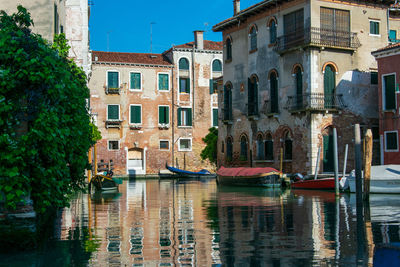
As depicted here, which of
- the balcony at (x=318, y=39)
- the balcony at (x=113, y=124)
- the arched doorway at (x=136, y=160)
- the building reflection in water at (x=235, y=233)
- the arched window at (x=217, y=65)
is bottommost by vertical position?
the building reflection in water at (x=235, y=233)

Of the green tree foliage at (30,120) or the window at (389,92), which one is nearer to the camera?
the green tree foliage at (30,120)

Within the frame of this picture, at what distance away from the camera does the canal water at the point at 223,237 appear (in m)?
7.49

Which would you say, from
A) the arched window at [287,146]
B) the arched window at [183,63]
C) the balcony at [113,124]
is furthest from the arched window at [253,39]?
the balcony at [113,124]

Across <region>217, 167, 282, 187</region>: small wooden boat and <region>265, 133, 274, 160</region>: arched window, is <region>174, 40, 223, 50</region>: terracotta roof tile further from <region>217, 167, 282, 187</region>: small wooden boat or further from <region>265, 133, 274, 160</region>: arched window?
<region>217, 167, 282, 187</region>: small wooden boat

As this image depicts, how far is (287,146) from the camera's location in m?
27.8

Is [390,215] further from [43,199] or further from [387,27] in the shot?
[387,27]

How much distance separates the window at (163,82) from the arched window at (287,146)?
16.4m

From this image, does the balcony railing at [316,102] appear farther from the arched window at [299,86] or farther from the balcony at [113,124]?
the balcony at [113,124]

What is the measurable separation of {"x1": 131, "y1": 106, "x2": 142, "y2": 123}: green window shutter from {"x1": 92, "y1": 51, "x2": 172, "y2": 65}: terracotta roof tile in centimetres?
342

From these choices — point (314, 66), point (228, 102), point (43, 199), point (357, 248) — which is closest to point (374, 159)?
point (314, 66)

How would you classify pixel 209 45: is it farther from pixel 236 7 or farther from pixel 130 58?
pixel 236 7

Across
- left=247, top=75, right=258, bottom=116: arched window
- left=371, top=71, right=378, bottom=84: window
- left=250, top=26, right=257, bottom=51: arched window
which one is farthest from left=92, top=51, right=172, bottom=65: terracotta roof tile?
left=371, top=71, right=378, bottom=84: window

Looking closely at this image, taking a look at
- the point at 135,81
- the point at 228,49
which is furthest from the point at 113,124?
the point at 228,49

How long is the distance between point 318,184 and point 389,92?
559cm
